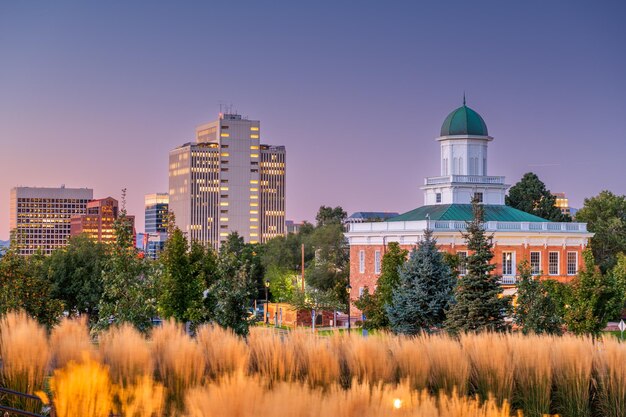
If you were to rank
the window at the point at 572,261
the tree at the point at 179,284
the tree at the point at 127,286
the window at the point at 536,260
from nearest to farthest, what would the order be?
the tree at the point at 127,286 < the tree at the point at 179,284 < the window at the point at 536,260 < the window at the point at 572,261

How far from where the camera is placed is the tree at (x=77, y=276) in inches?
1973

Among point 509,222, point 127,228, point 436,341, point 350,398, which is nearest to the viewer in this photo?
point 350,398

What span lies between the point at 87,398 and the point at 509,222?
186ft

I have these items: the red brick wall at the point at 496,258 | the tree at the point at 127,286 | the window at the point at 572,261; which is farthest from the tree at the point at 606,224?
the tree at the point at 127,286

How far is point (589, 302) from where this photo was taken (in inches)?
1706

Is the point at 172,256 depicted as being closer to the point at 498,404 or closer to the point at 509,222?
the point at 498,404

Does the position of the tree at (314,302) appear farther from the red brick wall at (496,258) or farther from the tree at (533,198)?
the tree at (533,198)

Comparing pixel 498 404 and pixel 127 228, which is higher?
pixel 127 228

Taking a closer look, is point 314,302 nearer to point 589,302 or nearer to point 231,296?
point 589,302

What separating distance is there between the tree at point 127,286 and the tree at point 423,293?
1321 cm

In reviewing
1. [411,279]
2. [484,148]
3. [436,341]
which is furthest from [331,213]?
[436,341]

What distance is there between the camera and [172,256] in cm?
2539

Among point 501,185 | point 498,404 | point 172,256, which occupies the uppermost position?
point 501,185

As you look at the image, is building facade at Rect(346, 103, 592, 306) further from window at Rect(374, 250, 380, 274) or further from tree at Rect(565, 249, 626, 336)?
tree at Rect(565, 249, 626, 336)
